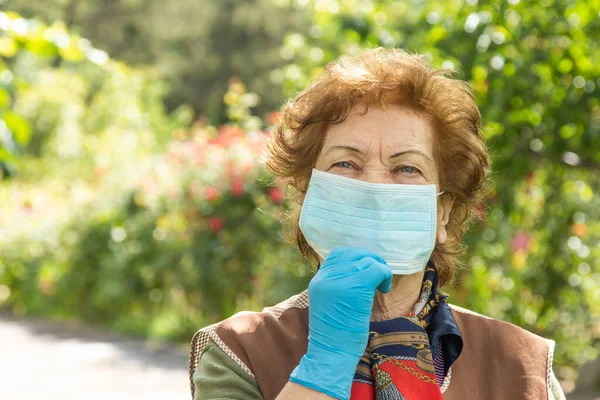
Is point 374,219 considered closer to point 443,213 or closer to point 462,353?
point 443,213

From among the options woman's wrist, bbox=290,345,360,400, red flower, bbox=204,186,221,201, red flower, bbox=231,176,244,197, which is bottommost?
red flower, bbox=204,186,221,201

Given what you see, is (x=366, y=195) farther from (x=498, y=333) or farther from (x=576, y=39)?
(x=576, y=39)

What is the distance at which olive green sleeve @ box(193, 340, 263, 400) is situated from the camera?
1.86m

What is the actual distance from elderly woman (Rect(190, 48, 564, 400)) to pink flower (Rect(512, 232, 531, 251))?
12.2 ft

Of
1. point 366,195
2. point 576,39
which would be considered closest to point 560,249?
point 576,39

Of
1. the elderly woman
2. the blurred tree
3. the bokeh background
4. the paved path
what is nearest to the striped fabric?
the elderly woman

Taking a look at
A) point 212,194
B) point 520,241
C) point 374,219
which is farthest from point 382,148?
point 212,194

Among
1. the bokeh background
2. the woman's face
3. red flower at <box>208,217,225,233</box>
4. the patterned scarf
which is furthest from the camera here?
red flower at <box>208,217,225,233</box>

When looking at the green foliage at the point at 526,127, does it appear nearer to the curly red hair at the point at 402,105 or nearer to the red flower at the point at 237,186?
the red flower at the point at 237,186

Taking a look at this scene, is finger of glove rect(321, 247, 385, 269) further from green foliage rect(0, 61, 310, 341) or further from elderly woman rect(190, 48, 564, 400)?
green foliage rect(0, 61, 310, 341)

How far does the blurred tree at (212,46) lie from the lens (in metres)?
29.3

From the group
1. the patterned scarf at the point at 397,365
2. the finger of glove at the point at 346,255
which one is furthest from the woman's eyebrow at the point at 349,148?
the patterned scarf at the point at 397,365

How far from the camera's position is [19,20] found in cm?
232

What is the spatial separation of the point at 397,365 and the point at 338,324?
0.77 feet
